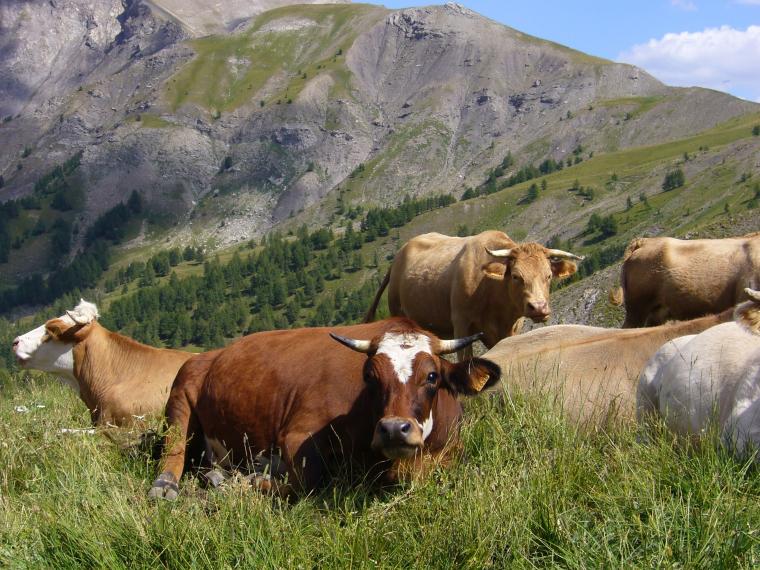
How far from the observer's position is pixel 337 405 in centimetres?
710

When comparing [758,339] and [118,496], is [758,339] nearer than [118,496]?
No

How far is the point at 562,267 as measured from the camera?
15273 millimetres

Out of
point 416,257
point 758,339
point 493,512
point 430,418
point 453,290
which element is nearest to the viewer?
point 493,512

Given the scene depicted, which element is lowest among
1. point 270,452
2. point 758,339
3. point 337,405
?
point 270,452

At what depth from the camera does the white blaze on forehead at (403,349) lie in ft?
21.2

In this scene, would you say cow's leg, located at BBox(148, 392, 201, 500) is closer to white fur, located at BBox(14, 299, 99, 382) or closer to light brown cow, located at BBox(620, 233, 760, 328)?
white fur, located at BBox(14, 299, 99, 382)

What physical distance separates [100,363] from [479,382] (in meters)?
7.62

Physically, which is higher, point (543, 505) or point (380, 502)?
point (543, 505)

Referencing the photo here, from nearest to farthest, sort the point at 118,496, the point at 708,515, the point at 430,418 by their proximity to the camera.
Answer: the point at 708,515 → the point at 118,496 → the point at 430,418

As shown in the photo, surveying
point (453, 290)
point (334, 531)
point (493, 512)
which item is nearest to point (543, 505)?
point (493, 512)

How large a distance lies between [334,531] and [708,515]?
2366 mm

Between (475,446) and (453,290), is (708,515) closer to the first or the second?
(475,446)

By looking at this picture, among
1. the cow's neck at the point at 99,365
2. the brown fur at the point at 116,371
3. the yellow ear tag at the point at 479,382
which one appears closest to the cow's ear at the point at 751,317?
the yellow ear tag at the point at 479,382

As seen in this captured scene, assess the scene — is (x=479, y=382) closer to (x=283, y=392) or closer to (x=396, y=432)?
(x=396, y=432)
